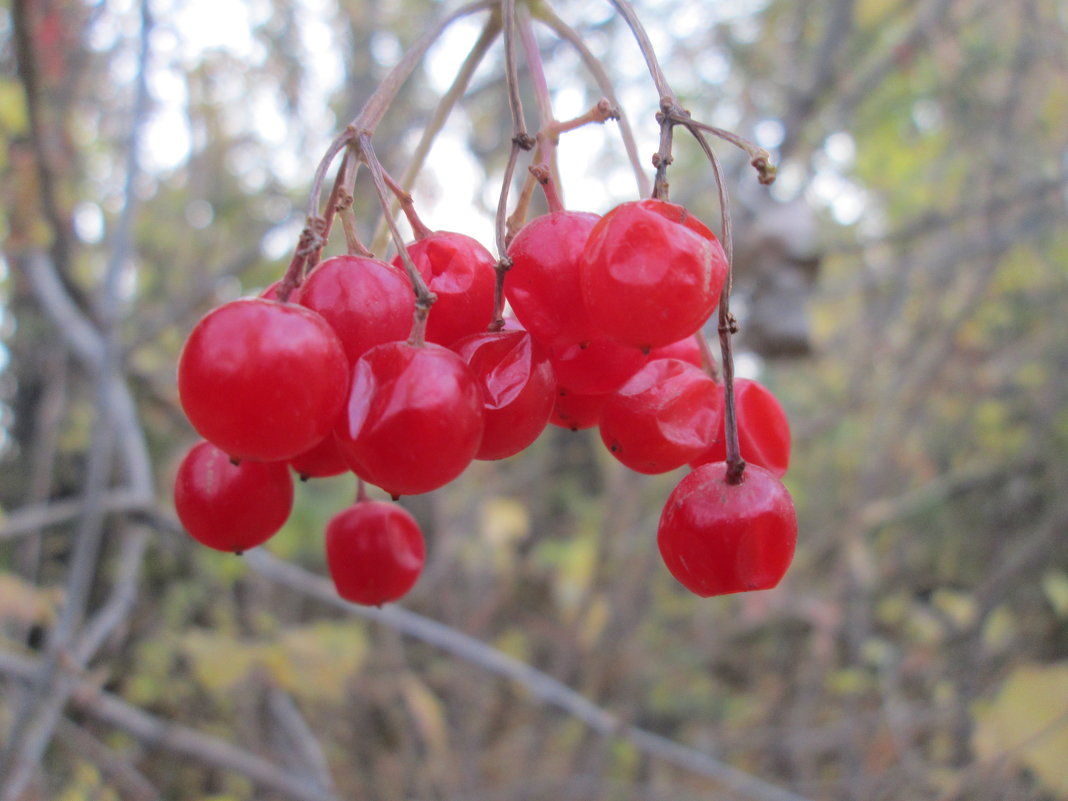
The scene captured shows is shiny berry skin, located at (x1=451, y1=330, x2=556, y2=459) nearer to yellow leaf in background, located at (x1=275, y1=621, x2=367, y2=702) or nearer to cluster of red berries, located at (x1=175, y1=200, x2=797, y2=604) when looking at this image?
cluster of red berries, located at (x1=175, y1=200, x2=797, y2=604)

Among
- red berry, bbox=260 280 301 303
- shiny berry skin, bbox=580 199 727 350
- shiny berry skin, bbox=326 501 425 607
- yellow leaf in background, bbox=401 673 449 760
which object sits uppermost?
yellow leaf in background, bbox=401 673 449 760

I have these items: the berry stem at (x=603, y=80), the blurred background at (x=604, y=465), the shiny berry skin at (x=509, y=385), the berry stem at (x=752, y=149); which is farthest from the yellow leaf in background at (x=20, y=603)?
the berry stem at (x=752, y=149)

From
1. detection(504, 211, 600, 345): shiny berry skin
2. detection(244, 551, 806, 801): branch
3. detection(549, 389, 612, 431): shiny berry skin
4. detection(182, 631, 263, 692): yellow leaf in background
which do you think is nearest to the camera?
detection(504, 211, 600, 345): shiny berry skin

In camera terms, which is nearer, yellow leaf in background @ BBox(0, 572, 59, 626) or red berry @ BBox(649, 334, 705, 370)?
red berry @ BBox(649, 334, 705, 370)

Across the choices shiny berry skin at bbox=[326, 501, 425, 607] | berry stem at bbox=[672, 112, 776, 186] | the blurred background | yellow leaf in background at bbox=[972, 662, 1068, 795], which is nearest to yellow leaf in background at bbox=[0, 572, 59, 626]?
the blurred background

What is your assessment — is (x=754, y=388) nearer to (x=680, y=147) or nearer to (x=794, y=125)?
(x=794, y=125)

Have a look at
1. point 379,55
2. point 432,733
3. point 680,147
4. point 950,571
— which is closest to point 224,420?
point 432,733
